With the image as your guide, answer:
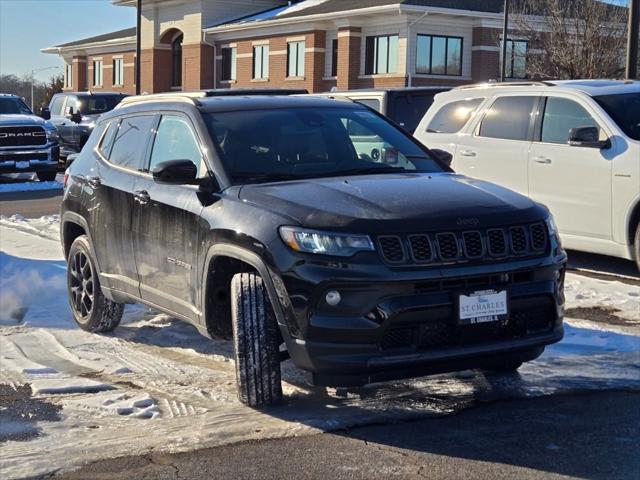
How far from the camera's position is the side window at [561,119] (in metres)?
10.1

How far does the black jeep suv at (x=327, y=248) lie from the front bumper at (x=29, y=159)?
51.6ft

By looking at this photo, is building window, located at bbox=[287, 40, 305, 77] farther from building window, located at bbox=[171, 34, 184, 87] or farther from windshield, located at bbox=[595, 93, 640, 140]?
windshield, located at bbox=[595, 93, 640, 140]

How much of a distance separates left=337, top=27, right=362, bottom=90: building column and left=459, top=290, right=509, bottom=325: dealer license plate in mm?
36338

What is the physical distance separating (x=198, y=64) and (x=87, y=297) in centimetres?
4396

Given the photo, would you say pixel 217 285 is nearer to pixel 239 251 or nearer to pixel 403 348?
pixel 239 251

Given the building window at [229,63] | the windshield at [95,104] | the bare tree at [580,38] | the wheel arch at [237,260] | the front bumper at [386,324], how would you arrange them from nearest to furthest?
the front bumper at [386,324] < the wheel arch at [237,260] < the windshield at [95,104] < the bare tree at [580,38] < the building window at [229,63]

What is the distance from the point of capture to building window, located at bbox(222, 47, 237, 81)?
4928cm

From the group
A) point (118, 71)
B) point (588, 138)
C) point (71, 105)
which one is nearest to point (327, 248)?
point (588, 138)

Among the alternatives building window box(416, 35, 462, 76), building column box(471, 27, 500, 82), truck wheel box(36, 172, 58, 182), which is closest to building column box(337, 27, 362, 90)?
building window box(416, 35, 462, 76)

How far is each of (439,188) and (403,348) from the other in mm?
1074

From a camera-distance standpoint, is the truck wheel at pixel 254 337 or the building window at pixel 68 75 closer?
the truck wheel at pixel 254 337

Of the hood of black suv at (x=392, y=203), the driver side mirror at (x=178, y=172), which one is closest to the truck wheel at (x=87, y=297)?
the driver side mirror at (x=178, y=172)

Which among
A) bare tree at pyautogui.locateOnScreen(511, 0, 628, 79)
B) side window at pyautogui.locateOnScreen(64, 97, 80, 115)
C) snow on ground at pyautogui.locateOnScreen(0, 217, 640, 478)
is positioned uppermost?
bare tree at pyautogui.locateOnScreen(511, 0, 628, 79)

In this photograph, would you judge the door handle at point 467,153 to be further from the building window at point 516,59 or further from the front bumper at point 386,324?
the building window at point 516,59
